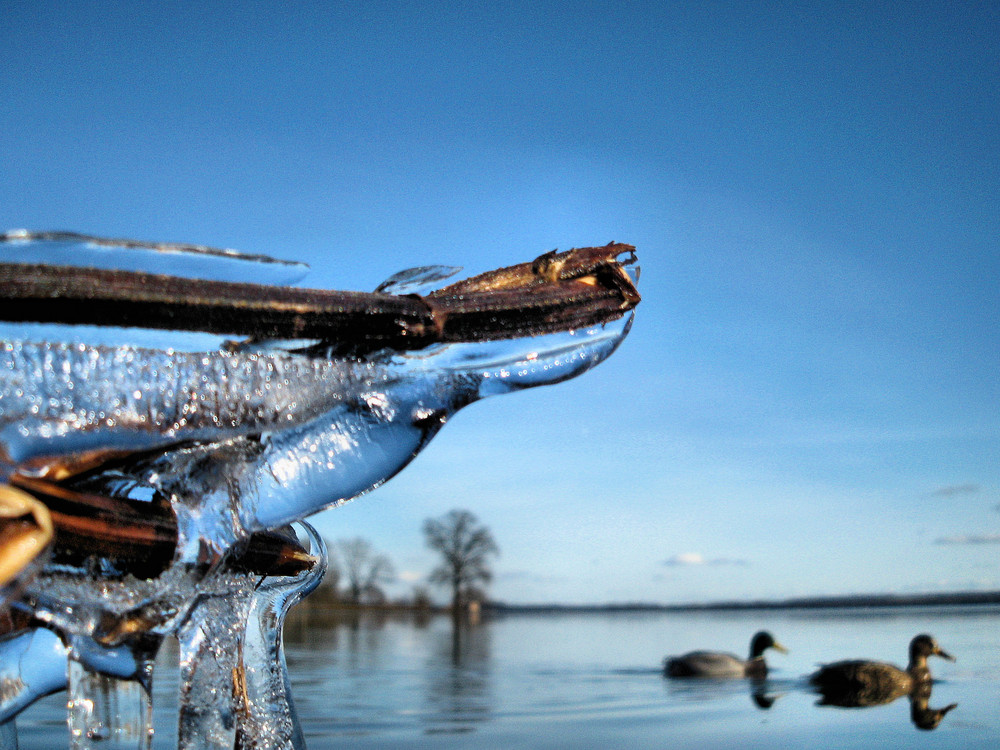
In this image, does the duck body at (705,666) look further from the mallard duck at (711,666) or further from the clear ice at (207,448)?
the clear ice at (207,448)

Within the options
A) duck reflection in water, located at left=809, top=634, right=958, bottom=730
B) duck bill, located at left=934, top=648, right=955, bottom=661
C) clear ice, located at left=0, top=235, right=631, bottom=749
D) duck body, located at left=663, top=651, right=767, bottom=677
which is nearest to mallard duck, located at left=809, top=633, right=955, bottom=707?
duck reflection in water, located at left=809, top=634, right=958, bottom=730

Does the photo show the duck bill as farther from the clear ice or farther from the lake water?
the clear ice

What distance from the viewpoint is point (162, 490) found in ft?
4.07

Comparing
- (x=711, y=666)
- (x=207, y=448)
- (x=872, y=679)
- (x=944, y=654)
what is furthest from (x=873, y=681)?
(x=207, y=448)

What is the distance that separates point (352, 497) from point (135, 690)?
67 cm

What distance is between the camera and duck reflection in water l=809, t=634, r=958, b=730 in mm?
6929

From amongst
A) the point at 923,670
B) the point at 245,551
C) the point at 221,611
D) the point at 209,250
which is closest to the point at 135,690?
the point at 221,611

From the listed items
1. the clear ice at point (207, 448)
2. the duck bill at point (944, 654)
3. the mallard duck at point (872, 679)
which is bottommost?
the duck bill at point (944, 654)

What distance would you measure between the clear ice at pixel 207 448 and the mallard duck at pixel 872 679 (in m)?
6.86

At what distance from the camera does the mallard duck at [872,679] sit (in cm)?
750

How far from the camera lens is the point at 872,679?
26.6 ft

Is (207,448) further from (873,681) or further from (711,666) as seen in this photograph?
(711,666)

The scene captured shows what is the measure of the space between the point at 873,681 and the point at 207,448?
27.3ft


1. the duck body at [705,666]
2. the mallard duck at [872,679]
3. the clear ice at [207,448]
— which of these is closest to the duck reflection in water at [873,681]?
the mallard duck at [872,679]
